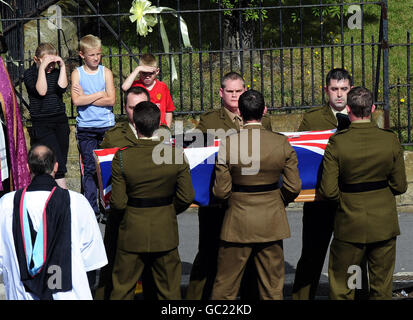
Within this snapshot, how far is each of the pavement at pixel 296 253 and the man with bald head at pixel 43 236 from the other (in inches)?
81.6

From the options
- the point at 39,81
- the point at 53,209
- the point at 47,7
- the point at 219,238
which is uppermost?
the point at 47,7

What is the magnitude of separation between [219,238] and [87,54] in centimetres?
293

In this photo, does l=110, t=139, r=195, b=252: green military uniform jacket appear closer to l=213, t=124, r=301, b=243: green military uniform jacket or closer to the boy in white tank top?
l=213, t=124, r=301, b=243: green military uniform jacket

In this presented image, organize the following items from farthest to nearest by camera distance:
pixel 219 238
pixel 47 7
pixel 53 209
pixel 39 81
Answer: pixel 47 7
pixel 39 81
pixel 219 238
pixel 53 209

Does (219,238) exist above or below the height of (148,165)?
below

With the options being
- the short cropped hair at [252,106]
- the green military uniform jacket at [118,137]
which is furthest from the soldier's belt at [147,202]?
the short cropped hair at [252,106]

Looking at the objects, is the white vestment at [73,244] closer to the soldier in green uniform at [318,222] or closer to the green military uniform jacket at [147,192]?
the green military uniform jacket at [147,192]

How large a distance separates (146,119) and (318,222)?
1.73m

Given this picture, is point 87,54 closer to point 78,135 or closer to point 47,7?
point 78,135

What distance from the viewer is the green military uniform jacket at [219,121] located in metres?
6.96

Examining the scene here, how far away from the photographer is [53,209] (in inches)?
211

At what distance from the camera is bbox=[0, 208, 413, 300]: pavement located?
24.7 feet

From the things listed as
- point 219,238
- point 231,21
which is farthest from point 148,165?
point 231,21

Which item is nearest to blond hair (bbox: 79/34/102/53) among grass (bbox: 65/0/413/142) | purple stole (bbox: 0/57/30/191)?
purple stole (bbox: 0/57/30/191)
